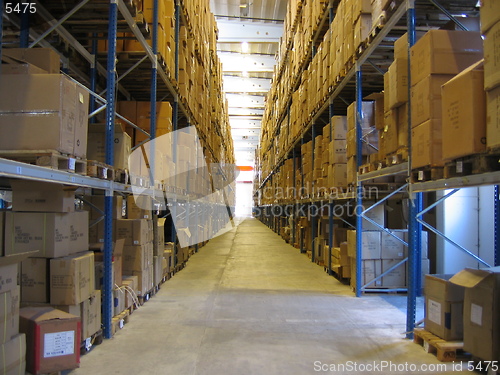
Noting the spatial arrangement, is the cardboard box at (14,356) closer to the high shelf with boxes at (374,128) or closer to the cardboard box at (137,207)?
the cardboard box at (137,207)

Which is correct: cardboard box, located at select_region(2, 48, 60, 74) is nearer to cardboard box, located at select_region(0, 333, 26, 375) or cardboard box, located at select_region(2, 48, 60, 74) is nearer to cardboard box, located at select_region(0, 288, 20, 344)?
cardboard box, located at select_region(0, 288, 20, 344)

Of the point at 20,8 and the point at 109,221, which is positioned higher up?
the point at 20,8

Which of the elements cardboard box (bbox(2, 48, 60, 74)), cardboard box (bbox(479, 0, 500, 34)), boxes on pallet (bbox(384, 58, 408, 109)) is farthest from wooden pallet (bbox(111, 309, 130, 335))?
cardboard box (bbox(479, 0, 500, 34))

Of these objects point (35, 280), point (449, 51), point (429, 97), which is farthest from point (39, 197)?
point (449, 51)

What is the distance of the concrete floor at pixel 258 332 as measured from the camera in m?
3.31

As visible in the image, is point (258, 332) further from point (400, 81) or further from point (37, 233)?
point (400, 81)

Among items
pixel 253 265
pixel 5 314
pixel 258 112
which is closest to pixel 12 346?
pixel 5 314

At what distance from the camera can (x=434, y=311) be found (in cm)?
368

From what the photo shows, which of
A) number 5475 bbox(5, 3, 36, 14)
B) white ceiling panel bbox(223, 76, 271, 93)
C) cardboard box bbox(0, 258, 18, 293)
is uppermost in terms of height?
white ceiling panel bbox(223, 76, 271, 93)

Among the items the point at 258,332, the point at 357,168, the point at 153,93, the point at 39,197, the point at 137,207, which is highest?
the point at 153,93

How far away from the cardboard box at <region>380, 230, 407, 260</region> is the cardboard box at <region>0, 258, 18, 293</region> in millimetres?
5108

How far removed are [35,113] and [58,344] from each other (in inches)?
69.1

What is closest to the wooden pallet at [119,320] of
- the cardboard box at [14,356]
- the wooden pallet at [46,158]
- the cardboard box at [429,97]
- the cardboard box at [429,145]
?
the cardboard box at [14,356]

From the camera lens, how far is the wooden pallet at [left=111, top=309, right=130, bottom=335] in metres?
4.05
